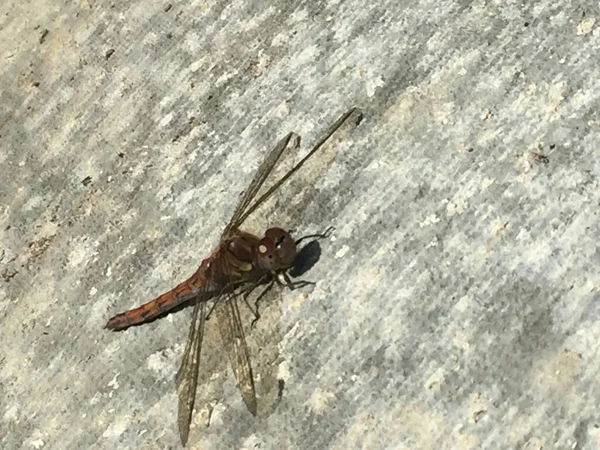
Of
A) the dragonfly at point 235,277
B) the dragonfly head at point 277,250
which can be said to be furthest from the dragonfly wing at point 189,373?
the dragonfly head at point 277,250

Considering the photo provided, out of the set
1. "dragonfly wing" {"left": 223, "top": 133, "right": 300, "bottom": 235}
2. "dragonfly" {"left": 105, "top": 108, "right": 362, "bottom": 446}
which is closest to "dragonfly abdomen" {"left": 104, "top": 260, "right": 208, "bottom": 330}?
"dragonfly" {"left": 105, "top": 108, "right": 362, "bottom": 446}

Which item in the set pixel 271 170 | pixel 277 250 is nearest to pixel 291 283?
pixel 277 250

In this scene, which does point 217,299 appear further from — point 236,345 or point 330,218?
point 330,218

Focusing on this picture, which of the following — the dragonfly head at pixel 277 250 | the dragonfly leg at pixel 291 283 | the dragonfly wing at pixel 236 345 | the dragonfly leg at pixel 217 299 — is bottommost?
the dragonfly wing at pixel 236 345

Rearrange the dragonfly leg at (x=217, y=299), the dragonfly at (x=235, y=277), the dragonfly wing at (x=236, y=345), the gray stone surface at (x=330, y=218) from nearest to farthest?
the gray stone surface at (x=330, y=218) → the dragonfly wing at (x=236, y=345) → the dragonfly at (x=235, y=277) → the dragonfly leg at (x=217, y=299)

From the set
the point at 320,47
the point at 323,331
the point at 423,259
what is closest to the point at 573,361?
the point at 423,259

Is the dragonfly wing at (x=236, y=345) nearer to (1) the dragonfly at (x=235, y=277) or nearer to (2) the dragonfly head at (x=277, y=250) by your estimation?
(1) the dragonfly at (x=235, y=277)

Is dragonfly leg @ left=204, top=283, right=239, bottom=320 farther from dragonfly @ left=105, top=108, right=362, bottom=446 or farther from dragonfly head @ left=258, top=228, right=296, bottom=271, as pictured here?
dragonfly head @ left=258, top=228, right=296, bottom=271

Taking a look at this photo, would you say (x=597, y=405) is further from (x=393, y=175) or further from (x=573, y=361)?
(x=393, y=175)

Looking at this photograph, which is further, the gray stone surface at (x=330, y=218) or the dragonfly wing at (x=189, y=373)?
the dragonfly wing at (x=189, y=373)
